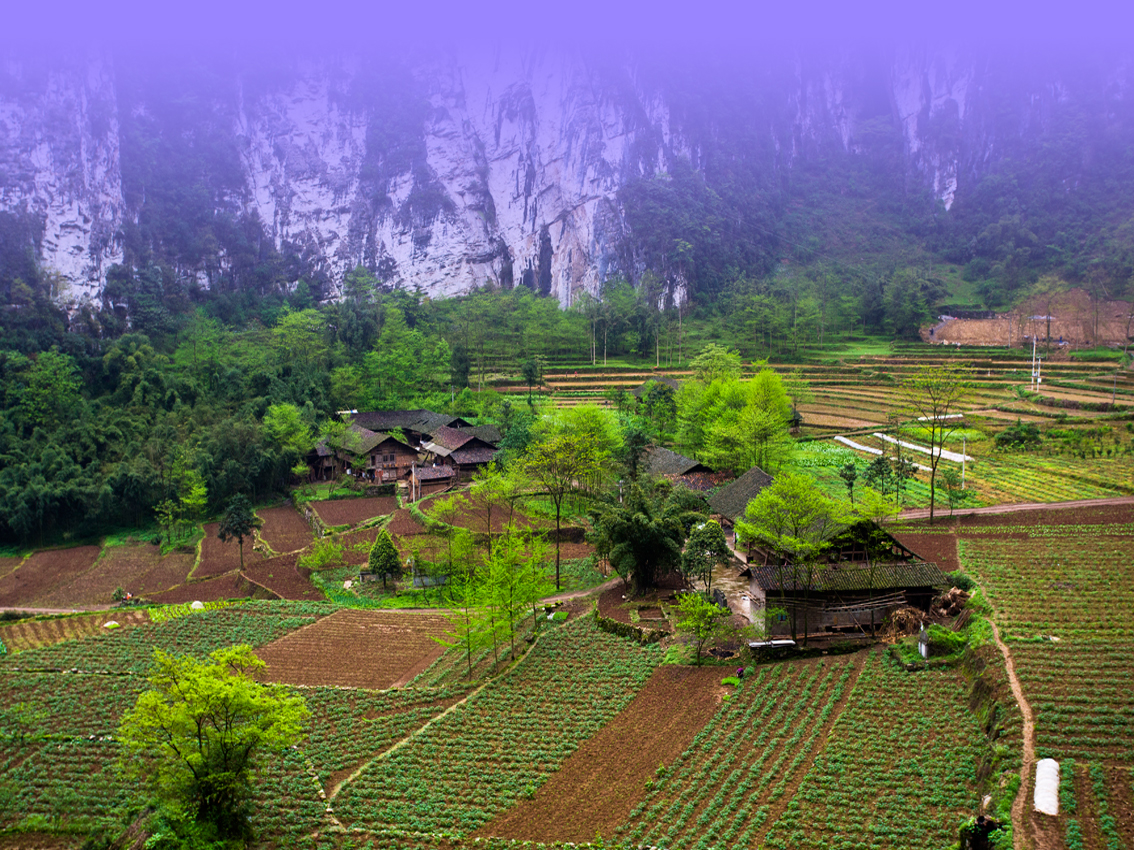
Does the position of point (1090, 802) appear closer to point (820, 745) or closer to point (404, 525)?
point (820, 745)

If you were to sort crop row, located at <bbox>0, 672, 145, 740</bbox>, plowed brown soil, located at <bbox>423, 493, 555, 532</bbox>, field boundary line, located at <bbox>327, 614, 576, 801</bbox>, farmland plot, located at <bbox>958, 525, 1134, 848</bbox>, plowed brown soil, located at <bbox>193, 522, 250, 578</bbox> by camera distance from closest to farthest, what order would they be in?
farmland plot, located at <bbox>958, 525, 1134, 848</bbox> < field boundary line, located at <bbox>327, 614, 576, 801</bbox> < crop row, located at <bbox>0, 672, 145, 740</bbox> < plowed brown soil, located at <bbox>193, 522, 250, 578</bbox> < plowed brown soil, located at <bbox>423, 493, 555, 532</bbox>

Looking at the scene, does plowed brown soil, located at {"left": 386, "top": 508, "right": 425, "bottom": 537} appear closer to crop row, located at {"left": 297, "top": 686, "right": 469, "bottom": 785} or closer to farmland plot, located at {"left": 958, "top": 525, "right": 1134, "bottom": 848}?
crop row, located at {"left": 297, "top": 686, "right": 469, "bottom": 785}

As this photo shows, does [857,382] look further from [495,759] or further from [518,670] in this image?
[495,759]

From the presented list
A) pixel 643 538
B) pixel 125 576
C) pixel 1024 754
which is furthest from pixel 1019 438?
pixel 125 576

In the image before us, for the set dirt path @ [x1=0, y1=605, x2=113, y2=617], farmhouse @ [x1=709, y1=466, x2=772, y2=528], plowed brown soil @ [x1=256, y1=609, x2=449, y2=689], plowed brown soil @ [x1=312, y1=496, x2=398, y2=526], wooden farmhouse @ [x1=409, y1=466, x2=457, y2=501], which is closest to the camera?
plowed brown soil @ [x1=256, y1=609, x2=449, y2=689]

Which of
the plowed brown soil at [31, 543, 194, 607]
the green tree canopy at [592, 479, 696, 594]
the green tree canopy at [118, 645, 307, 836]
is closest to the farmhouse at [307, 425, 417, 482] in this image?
the plowed brown soil at [31, 543, 194, 607]

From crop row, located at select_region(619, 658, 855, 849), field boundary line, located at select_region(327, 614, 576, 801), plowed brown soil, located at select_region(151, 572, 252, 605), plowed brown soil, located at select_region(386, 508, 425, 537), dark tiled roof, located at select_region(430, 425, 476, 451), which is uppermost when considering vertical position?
dark tiled roof, located at select_region(430, 425, 476, 451)
